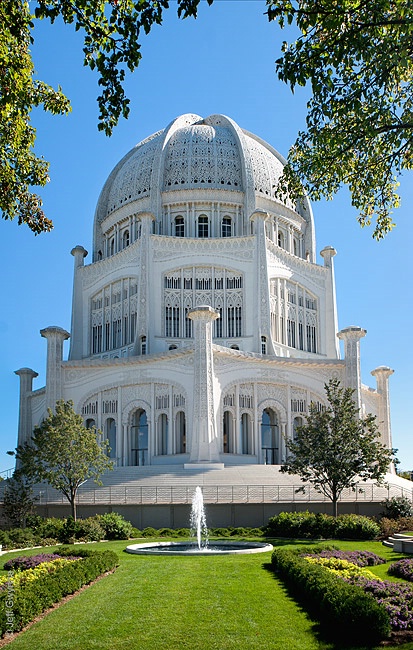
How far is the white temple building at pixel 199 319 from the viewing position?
46.7 metres

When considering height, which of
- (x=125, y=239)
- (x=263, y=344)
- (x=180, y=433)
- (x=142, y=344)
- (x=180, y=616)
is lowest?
(x=180, y=616)

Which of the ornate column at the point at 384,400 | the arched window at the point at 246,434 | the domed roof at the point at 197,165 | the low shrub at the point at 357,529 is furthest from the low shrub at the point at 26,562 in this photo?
A: the domed roof at the point at 197,165

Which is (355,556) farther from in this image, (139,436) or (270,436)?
(139,436)

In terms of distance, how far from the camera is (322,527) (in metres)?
28.6

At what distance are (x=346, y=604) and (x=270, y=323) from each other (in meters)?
43.4

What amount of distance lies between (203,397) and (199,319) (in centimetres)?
486

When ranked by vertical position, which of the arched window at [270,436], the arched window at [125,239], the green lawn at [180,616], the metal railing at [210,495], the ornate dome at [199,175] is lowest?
the green lawn at [180,616]

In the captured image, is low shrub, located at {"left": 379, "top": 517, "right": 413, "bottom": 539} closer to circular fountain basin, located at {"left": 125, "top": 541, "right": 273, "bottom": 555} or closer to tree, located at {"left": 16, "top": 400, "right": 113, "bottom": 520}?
circular fountain basin, located at {"left": 125, "top": 541, "right": 273, "bottom": 555}

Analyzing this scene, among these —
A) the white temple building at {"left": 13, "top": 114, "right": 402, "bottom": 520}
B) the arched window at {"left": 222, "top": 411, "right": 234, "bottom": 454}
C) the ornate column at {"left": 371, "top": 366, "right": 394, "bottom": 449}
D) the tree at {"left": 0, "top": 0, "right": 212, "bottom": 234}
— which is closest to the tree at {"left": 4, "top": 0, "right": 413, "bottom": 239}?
the tree at {"left": 0, "top": 0, "right": 212, "bottom": 234}

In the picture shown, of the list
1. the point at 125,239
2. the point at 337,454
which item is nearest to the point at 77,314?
the point at 125,239

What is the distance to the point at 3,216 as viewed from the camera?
50.6ft

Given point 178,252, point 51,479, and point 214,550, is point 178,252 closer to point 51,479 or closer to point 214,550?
point 51,479

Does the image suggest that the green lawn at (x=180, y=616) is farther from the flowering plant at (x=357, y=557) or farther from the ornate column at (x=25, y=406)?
the ornate column at (x=25, y=406)

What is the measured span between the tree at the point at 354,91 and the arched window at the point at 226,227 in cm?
4360
